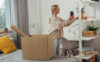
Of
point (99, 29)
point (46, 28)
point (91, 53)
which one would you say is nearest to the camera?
point (91, 53)

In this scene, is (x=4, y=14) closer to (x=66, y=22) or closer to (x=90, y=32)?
(x=66, y=22)

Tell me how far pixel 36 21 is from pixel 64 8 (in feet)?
2.87

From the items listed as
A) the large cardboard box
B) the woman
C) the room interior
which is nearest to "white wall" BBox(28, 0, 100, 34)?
the room interior

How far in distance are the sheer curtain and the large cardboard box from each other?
1.16 meters

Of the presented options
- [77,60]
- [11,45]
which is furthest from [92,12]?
[11,45]

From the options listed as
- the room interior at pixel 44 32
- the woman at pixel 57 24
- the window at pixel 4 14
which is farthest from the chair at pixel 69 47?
the window at pixel 4 14

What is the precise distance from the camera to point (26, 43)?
6.67ft

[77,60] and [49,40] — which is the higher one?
[49,40]

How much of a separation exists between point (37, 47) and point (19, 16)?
4.63ft

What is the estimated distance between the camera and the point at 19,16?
10.5 feet

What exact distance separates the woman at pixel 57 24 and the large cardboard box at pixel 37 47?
3.24ft

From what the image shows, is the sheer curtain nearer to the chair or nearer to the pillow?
the pillow

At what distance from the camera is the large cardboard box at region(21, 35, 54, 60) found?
1970 millimetres

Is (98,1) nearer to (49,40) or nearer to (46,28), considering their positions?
(49,40)
